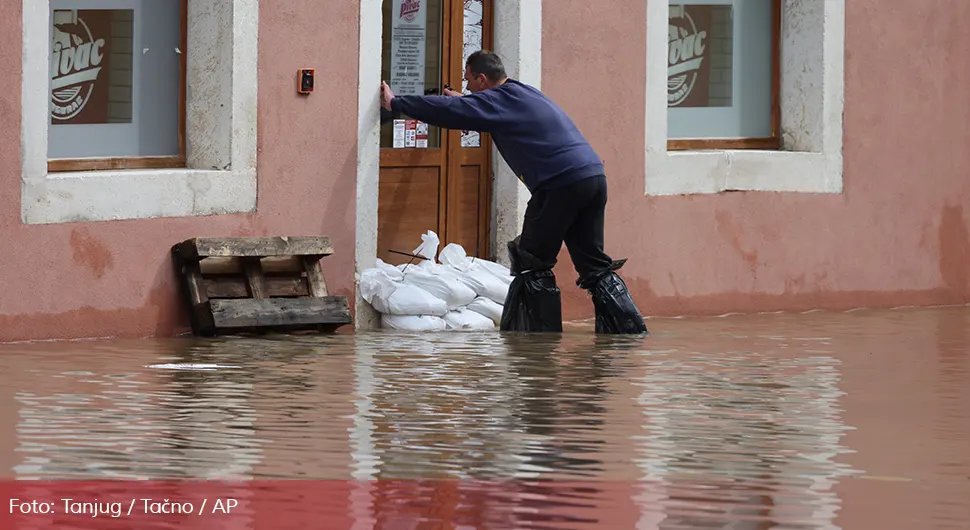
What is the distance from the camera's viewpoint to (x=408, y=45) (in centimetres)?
1037

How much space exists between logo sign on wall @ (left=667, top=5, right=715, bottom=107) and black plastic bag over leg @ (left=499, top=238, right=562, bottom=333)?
2.36 metres

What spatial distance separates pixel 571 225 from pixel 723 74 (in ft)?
8.80

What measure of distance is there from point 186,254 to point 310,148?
0.98 m

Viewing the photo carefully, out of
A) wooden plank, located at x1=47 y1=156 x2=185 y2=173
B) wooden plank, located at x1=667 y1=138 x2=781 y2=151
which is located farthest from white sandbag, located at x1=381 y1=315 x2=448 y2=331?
wooden plank, located at x1=667 y1=138 x2=781 y2=151

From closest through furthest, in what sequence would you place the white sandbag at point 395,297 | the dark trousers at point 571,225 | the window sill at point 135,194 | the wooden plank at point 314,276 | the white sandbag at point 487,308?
the window sill at point 135,194
the dark trousers at point 571,225
the wooden plank at point 314,276
the white sandbag at point 395,297
the white sandbag at point 487,308

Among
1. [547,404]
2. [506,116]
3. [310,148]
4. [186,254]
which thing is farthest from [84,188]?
[547,404]

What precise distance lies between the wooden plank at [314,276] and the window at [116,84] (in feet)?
2.86

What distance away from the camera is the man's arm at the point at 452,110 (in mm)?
9305

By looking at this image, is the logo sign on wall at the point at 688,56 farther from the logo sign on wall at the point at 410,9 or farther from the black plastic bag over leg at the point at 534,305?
the black plastic bag over leg at the point at 534,305

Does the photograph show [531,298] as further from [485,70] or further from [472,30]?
[472,30]

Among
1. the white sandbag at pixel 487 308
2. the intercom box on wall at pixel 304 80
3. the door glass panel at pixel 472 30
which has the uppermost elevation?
the door glass panel at pixel 472 30

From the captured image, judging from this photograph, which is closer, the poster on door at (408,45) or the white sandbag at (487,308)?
the white sandbag at (487,308)

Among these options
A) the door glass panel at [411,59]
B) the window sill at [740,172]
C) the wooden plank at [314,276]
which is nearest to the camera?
the wooden plank at [314,276]

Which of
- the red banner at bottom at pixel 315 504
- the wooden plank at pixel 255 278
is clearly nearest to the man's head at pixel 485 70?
the wooden plank at pixel 255 278
